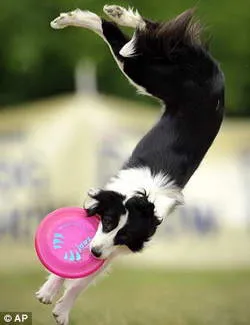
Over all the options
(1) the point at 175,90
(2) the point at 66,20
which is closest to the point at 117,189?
(1) the point at 175,90

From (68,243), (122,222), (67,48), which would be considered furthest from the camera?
(67,48)

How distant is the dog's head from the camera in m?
3.55

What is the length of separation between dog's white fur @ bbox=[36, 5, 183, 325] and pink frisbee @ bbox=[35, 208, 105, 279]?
0.07 m

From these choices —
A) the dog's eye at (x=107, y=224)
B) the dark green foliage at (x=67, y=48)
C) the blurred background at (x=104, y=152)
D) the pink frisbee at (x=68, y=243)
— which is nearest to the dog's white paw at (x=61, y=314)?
the pink frisbee at (x=68, y=243)

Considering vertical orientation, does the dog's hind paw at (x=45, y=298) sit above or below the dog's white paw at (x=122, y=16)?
below

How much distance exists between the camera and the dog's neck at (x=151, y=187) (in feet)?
11.9

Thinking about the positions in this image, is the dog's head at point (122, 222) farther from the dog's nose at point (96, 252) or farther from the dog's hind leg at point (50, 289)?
the dog's hind leg at point (50, 289)

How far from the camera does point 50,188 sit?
667 cm

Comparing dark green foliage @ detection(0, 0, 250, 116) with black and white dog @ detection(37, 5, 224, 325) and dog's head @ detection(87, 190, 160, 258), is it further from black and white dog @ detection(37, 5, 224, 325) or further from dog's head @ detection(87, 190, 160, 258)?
dog's head @ detection(87, 190, 160, 258)

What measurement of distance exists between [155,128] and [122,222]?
20.5 inches

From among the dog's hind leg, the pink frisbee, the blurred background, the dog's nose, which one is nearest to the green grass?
the blurred background

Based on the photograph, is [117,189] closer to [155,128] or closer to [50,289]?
[155,128]

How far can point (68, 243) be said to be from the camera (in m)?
4.11

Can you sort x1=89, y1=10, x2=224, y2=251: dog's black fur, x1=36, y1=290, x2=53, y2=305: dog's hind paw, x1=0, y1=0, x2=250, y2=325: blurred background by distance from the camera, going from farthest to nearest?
1. x1=0, y1=0, x2=250, y2=325: blurred background
2. x1=36, y1=290, x2=53, y2=305: dog's hind paw
3. x1=89, y1=10, x2=224, y2=251: dog's black fur
